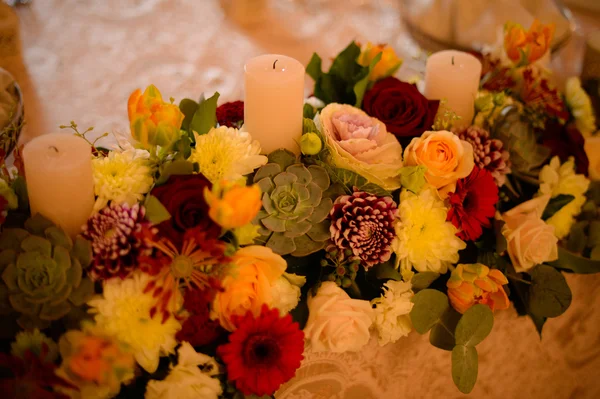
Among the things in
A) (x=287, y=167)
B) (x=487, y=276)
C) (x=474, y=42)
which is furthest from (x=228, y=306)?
(x=474, y=42)

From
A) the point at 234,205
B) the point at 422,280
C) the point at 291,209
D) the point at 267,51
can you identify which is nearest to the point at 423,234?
the point at 422,280

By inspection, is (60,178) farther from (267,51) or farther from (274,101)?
(267,51)

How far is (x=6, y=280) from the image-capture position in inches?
23.5

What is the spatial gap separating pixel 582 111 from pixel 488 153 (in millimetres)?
277

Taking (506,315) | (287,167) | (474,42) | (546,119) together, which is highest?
(287,167)

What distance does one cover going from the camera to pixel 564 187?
3.08ft

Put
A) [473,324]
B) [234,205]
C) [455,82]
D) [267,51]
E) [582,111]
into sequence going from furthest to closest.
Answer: [267,51] → [582,111] → [455,82] → [473,324] → [234,205]

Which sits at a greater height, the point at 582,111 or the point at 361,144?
the point at 361,144

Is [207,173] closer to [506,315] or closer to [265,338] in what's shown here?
[265,338]

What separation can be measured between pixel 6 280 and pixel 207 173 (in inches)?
8.8

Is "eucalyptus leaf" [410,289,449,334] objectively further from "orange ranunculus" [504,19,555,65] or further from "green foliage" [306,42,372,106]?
"orange ranunculus" [504,19,555,65]

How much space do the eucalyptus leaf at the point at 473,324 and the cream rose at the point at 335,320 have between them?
133 mm

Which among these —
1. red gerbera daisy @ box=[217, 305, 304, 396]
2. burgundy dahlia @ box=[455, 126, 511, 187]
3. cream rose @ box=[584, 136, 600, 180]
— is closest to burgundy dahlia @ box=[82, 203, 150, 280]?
red gerbera daisy @ box=[217, 305, 304, 396]

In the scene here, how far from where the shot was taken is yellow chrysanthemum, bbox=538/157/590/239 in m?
0.92
